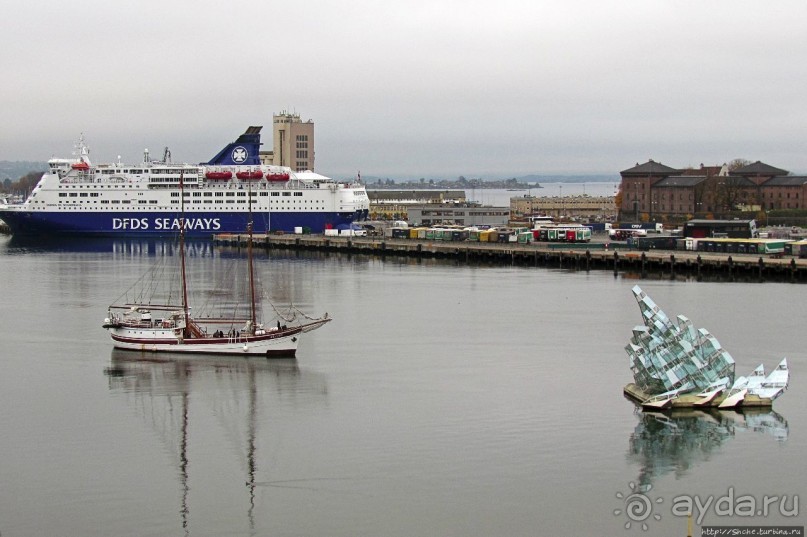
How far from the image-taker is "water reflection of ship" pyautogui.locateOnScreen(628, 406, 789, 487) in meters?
15.7

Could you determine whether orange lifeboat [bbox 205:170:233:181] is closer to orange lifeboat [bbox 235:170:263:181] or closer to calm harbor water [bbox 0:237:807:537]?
orange lifeboat [bbox 235:170:263:181]

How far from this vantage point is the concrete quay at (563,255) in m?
39.8

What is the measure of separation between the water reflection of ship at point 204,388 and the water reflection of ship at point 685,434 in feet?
17.3

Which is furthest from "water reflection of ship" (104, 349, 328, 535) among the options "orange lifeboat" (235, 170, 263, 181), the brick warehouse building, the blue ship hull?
the brick warehouse building

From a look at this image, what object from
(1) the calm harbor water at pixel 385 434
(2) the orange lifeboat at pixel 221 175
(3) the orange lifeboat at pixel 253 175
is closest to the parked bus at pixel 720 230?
(1) the calm harbor water at pixel 385 434

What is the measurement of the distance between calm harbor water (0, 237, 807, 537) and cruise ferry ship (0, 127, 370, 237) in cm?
3588

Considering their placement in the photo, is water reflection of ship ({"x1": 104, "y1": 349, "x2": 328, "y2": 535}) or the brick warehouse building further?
the brick warehouse building

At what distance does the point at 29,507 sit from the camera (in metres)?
14.0

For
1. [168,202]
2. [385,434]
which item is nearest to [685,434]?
[385,434]

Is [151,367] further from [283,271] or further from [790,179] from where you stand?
[790,179]

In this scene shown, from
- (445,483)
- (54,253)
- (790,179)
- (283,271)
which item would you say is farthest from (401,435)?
(790,179)

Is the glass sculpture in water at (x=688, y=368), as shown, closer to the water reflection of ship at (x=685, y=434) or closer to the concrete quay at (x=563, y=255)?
the water reflection of ship at (x=685, y=434)

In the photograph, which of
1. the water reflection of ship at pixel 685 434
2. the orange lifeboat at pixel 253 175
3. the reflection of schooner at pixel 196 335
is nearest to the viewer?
the water reflection of ship at pixel 685 434

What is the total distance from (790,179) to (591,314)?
1842 inches
